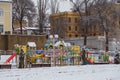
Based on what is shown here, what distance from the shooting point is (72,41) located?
87.7 m

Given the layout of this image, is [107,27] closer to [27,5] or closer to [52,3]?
[27,5]

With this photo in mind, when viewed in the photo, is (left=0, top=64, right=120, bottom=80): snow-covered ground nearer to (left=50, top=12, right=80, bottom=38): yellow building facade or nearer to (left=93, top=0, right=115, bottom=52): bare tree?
(left=93, top=0, right=115, bottom=52): bare tree

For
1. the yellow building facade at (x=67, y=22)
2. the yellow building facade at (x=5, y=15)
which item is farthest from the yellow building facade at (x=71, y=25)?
the yellow building facade at (x=5, y=15)

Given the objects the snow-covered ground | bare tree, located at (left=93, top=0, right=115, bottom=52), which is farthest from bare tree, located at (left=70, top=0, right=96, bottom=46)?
the snow-covered ground

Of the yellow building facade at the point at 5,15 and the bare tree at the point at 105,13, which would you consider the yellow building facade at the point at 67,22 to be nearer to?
the bare tree at the point at 105,13

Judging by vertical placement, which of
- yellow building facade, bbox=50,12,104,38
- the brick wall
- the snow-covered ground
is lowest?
the snow-covered ground

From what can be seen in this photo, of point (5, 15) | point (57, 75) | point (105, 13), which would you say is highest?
point (105, 13)

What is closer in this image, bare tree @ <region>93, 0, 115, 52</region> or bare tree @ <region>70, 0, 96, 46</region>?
bare tree @ <region>93, 0, 115, 52</region>

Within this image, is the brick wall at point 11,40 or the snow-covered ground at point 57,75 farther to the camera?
the brick wall at point 11,40

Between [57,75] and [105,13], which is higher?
[105,13]

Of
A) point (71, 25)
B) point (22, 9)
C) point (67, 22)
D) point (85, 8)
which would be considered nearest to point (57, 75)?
point (85, 8)

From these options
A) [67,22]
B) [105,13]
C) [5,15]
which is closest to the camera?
[5,15]

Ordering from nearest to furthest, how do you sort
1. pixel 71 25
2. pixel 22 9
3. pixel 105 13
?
pixel 105 13
pixel 22 9
pixel 71 25

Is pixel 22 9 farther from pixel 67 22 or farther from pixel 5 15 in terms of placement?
pixel 67 22
